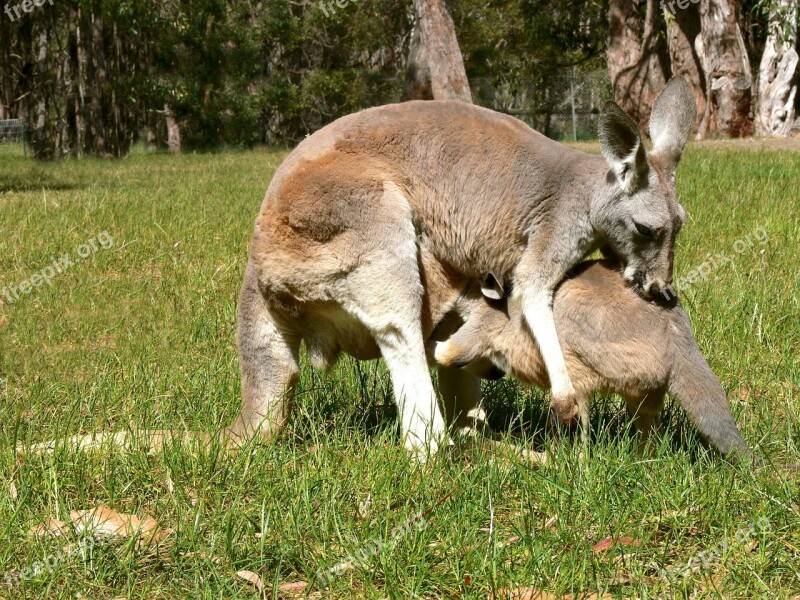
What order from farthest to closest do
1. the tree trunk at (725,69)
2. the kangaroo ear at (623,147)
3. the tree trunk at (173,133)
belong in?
the tree trunk at (173,133) < the tree trunk at (725,69) < the kangaroo ear at (623,147)

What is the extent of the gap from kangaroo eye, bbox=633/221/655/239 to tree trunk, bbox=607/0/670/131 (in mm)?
17850

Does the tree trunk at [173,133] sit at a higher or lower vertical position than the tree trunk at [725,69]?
lower

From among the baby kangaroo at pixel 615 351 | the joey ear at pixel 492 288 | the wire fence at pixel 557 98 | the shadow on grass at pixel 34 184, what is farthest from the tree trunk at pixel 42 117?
the baby kangaroo at pixel 615 351

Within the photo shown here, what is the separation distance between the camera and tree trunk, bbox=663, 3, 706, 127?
20.6 metres

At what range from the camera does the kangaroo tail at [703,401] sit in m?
3.50

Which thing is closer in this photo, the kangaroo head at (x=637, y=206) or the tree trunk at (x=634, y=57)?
the kangaroo head at (x=637, y=206)

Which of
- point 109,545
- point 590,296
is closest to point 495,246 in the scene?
point 590,296

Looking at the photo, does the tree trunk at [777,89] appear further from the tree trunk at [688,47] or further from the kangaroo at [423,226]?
the kangaroo at [423,226]

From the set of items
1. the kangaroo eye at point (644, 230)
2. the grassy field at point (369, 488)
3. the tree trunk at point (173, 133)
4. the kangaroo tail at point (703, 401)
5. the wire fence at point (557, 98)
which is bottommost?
the tree trunk at point (173, 133)

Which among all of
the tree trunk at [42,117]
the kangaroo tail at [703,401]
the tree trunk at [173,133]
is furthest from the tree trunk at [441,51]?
the tree trunk at [173,133]

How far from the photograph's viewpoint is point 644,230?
12.2 ft

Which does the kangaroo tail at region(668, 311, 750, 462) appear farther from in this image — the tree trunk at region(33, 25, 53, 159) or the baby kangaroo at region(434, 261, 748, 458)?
the tree trunk at region(33, 25, 53, 159)

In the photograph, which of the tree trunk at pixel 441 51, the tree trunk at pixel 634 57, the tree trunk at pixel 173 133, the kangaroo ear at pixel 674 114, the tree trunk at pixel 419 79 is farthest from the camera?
the tree trunk at pixel 173 133

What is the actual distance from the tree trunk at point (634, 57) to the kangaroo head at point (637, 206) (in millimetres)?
17742
